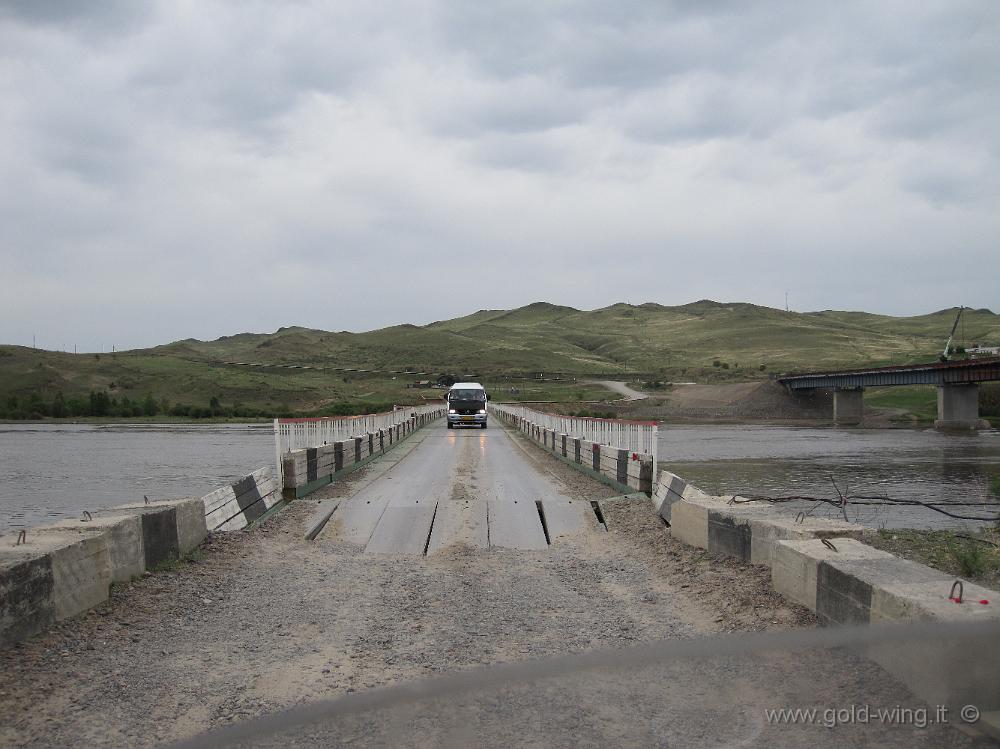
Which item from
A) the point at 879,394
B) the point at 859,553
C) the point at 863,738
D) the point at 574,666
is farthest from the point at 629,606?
the point at 879,394

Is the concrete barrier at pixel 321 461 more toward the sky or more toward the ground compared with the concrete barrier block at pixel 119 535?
more toward the ground

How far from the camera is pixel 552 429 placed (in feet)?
99.1

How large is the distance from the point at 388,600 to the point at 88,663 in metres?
2.56

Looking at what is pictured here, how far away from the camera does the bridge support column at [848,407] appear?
3044 inches

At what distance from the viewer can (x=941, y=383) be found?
65375mm

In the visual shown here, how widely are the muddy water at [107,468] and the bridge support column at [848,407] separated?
52.4m

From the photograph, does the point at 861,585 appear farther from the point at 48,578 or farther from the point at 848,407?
the point at 848,407

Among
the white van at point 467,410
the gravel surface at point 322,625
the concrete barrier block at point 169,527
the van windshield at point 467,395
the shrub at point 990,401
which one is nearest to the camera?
the gravel surface at point 322,625

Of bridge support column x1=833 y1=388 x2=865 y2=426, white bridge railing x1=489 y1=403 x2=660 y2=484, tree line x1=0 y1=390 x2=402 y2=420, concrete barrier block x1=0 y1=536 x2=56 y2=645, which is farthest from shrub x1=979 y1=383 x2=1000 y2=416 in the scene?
concrete barrier block x1=0 y1=536 x2=56 y2=645

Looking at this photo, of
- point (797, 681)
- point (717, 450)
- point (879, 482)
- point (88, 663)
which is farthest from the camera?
point (717, 450)

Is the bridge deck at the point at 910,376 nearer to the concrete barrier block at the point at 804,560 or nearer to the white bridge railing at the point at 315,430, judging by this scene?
the white bridge railing at the point at 315,430

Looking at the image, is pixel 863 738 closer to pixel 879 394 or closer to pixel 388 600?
pixel 388 600

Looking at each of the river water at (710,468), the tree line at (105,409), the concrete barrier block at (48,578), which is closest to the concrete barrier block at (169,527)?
the concrete barrier block at (48,578)

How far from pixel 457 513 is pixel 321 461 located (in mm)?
5431
